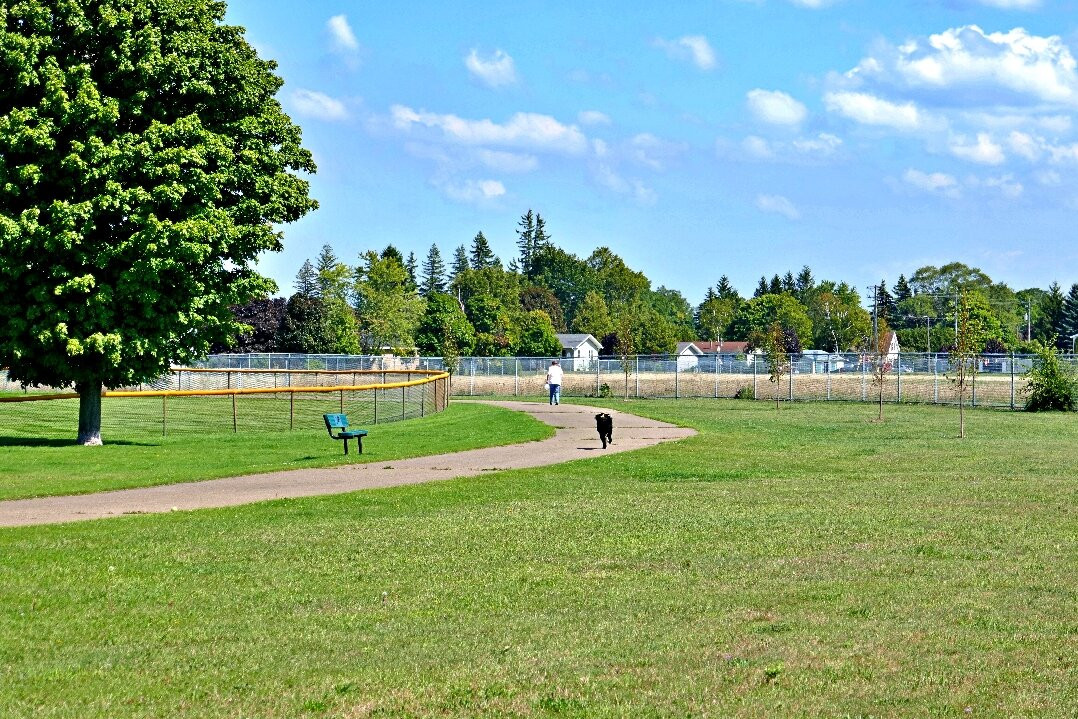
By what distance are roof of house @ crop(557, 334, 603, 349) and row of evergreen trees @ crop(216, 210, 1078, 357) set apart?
1501mm

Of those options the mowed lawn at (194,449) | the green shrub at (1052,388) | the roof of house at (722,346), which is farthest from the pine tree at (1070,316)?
the mowed lawn at (194,449)

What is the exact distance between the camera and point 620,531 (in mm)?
13352

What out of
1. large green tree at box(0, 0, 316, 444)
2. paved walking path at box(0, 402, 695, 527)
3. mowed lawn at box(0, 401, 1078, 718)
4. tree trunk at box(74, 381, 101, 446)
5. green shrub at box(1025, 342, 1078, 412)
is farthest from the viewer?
green shrub at box(1025, 342, 1078, 412)

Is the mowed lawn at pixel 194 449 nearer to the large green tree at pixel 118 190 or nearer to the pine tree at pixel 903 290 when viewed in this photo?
the large green tree at pixel 118 190

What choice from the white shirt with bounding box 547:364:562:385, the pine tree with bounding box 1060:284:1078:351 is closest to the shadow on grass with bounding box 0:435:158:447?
the white shirt with bounding box 547:364:562:385

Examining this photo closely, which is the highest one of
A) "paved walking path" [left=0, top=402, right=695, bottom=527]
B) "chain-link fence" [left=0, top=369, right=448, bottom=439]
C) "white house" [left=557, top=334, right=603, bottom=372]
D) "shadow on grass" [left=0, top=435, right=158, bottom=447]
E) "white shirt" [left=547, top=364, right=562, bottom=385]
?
"white house" [left=557, top=334, right=603, bottom=372]

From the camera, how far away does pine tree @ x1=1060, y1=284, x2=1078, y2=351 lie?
150625 millimetres

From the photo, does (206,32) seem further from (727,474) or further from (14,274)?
(727,474)

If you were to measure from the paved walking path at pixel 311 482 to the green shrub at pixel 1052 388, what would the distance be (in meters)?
23.8

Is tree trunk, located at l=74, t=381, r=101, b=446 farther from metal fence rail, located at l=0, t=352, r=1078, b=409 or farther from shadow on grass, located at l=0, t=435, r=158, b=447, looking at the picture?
metal fence rail, located at l=0, t=352, r=1078, b=409

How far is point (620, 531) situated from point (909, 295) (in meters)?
182

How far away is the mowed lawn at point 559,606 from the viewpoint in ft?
22.6

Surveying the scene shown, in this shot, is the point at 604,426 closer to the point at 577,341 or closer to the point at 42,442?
the point at 42,442

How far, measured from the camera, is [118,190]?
25.5m
